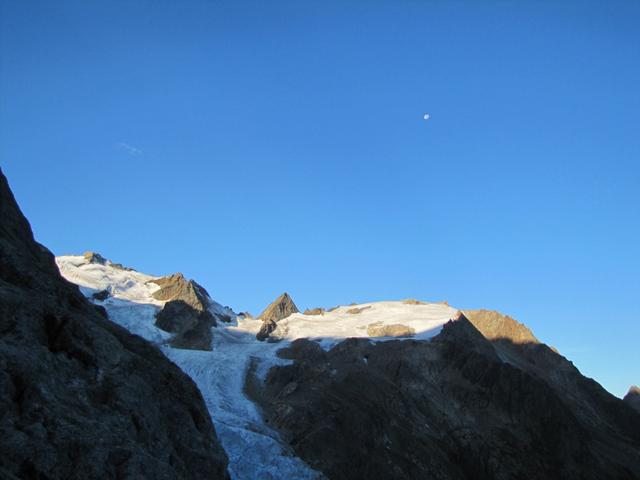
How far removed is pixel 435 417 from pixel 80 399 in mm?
46232

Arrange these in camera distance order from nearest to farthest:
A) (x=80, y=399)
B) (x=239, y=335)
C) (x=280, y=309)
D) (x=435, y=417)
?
(x=80, y=399)
(x=435, y=417)
(x=239, y=335)
(x=280, y=309)

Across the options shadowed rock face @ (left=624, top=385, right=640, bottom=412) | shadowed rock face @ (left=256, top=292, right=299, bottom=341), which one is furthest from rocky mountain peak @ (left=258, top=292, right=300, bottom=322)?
shadowed rock face @ (left=624, top=385, right=640, bottom=412)

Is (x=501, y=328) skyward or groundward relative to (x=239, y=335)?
skyward

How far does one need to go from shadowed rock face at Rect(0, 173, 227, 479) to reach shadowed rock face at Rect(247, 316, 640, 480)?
22.1 metres

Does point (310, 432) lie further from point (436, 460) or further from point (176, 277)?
point (176, 277)

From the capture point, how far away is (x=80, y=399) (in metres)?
21.7

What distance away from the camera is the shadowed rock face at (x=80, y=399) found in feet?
60.2

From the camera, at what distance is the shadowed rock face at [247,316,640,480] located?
2014 inches

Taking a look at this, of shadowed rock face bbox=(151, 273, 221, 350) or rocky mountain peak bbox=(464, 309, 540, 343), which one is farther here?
rocky mountain peak bbox=(464, 309, 540, 343)

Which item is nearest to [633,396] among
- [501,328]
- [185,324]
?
[501,328]

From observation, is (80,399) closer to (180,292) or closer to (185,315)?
(185,315)

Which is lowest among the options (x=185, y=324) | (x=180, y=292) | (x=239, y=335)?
(x=185, y=324)

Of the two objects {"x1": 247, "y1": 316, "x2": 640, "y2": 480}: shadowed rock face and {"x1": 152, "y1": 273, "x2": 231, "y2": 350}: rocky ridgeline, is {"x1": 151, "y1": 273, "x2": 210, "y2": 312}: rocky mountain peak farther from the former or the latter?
{"x1": 247, "y1": 316, "x2": 640, "y2": 480}: shadowed rock face

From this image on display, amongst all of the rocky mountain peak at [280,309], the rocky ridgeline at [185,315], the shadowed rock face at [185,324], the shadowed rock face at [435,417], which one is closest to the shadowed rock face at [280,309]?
the rocky mountain peak at [280,309]
